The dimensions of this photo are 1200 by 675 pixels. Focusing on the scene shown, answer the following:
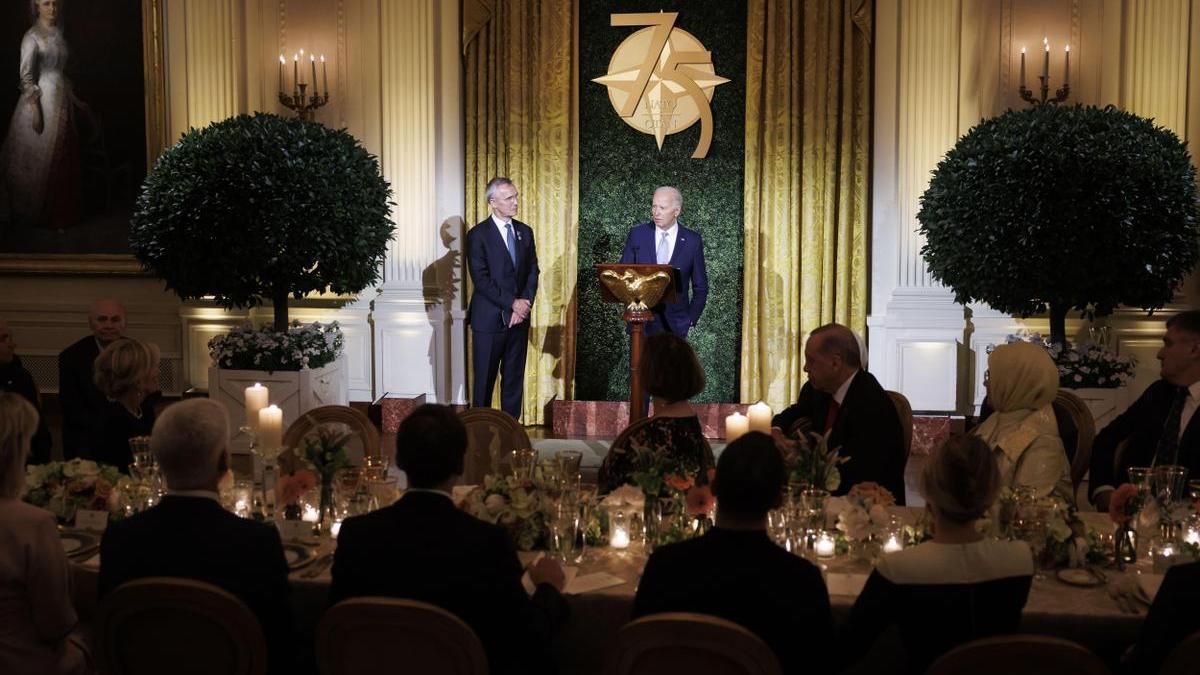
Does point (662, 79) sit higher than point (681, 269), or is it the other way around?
point (662, 79)

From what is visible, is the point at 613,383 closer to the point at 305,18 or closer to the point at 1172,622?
the point at 305,18

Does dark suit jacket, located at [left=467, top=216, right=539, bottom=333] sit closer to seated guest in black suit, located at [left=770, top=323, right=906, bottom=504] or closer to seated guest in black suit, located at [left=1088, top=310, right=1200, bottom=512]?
seated guest in black suit, located at [left=770, top=323, right=906, bottom=504]

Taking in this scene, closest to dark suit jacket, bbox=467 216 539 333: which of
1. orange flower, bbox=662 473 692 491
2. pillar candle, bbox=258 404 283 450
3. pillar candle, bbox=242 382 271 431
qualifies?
pillar candle, bbox=242 382 271 431

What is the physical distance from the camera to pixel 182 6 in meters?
8.98

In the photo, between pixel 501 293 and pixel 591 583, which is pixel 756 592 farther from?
pixel 501 293

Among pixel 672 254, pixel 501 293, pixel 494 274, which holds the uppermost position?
pixel 672 254

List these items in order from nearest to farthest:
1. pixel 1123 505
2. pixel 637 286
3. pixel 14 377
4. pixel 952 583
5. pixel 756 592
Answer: pixel 756 592 < pixel 952 583 < pixel 1123 505 < pixel 14 377 < pixel 637 286

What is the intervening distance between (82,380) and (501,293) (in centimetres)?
298

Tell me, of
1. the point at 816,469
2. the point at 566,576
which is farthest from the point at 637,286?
the point at 566,576

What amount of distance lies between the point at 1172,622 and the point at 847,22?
6.60m

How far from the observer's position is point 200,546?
A: 282 cm

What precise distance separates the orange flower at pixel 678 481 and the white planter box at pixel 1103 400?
4.56m

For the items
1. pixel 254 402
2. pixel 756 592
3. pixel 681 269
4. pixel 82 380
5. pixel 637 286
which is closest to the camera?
pixel 756 592

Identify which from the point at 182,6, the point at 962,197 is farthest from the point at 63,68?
the point at 962,197
